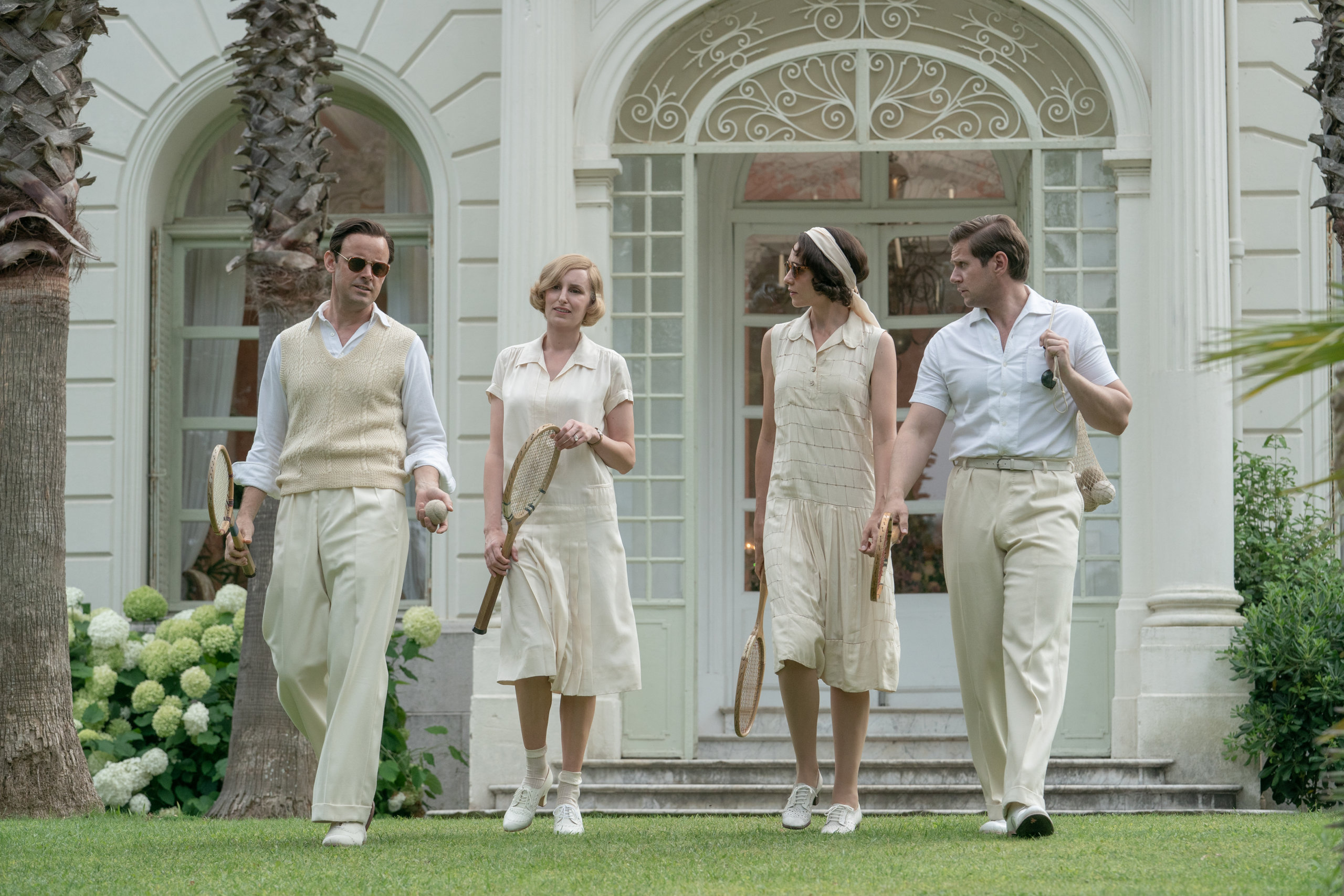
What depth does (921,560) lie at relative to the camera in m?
10.7

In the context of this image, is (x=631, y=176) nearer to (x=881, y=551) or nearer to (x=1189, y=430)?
(x=1189, y=430)

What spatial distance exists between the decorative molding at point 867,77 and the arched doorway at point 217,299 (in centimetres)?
203

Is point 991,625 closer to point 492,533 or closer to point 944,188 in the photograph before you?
point 492,533

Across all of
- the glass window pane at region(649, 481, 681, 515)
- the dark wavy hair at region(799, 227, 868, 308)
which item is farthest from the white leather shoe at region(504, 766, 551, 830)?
the glass window pane at region(649, 481, 681, 515)

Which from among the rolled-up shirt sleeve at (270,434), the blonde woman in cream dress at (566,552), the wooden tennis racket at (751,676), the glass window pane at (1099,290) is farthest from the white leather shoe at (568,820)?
the glass window pane at (1099,290)

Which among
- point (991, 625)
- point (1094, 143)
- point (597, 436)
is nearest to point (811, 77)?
point (1094, 143)

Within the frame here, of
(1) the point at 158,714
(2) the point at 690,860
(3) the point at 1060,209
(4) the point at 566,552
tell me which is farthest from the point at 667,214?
(2) the point at 690,860

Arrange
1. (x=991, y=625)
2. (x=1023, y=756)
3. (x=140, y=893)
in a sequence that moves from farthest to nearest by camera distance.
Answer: (x=991, y=625), (x=1023, y=756), (x=140, y=893)

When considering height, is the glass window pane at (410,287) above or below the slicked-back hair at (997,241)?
above

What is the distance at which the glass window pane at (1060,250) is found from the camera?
900 cm

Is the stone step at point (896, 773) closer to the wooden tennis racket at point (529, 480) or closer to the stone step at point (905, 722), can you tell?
the stone step at point (905, 722)

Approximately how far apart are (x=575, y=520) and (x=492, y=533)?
292mm

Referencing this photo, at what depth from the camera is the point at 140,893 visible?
3.93m

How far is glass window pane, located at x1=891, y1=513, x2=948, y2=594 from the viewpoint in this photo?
10664 mm
